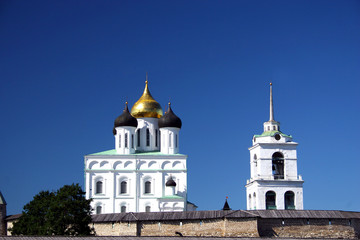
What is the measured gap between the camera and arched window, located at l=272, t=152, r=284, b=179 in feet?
168

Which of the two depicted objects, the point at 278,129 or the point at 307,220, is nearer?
the point at 307,220

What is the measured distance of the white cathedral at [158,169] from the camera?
50.8 meters

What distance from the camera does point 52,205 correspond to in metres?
39.2

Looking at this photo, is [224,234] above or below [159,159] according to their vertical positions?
below

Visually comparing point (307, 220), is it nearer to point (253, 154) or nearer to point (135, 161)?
point (253, 154)

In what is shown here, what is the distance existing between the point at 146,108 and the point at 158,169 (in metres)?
5.13

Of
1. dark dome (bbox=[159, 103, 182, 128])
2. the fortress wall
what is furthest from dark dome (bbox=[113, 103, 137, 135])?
the fortress wall

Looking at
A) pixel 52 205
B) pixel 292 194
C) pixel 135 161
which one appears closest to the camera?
pixel 52 205

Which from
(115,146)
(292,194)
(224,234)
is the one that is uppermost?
(115,146)

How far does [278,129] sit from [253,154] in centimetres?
219

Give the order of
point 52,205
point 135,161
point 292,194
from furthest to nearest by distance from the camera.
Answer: point 135,161 → point 292,194 → point 52,205

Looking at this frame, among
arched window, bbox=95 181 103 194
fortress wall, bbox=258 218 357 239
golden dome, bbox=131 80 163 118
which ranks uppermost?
golden dome, bbox=131 80 163 118

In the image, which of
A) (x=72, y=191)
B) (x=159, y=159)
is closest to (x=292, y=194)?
(x=159, y=159)

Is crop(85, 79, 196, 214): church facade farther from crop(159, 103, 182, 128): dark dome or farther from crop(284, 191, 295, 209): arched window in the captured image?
crop(284, 191, 295, 209): arched window
